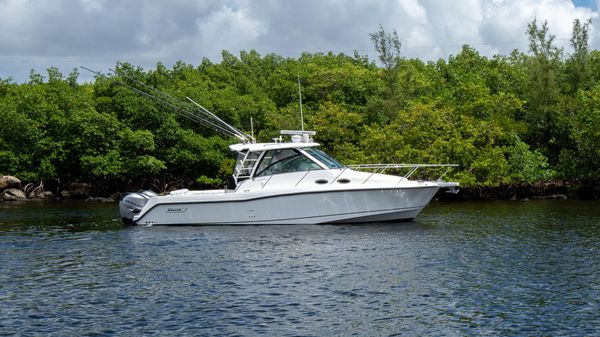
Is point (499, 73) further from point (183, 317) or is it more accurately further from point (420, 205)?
point (183, 317)

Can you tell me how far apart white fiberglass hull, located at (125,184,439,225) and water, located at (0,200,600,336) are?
0.73 metres

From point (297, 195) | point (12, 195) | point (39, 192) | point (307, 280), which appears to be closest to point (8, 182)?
point (12, 195)

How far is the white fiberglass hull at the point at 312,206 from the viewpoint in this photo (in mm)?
30500

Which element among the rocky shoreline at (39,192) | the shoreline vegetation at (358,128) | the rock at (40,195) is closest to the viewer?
the shoreline vegetation at (358,128)

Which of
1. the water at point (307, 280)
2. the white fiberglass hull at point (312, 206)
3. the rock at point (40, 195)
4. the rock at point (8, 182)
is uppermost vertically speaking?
the rock at point (8, 182)

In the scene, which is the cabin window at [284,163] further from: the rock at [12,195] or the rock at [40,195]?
the rock at [40,195]

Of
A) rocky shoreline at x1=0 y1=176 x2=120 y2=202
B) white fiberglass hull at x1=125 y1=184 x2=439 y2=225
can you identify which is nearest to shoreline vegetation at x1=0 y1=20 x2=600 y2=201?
rocky shoreline at x1=0 y1=176 x2=120 y2=202

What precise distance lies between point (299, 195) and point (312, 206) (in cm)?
73

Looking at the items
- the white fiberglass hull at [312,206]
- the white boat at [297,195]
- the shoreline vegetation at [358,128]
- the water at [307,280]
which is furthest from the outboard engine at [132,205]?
the shoreline vegetation at [358,128]

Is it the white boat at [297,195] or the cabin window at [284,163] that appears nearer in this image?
the white boat at [297,195]

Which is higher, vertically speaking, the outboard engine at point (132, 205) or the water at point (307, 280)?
the outboard engine at point (132, 205)

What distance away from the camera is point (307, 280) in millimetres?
19812

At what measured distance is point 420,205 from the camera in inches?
1240

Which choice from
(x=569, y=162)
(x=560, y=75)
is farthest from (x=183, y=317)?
(x=560, y=75)
